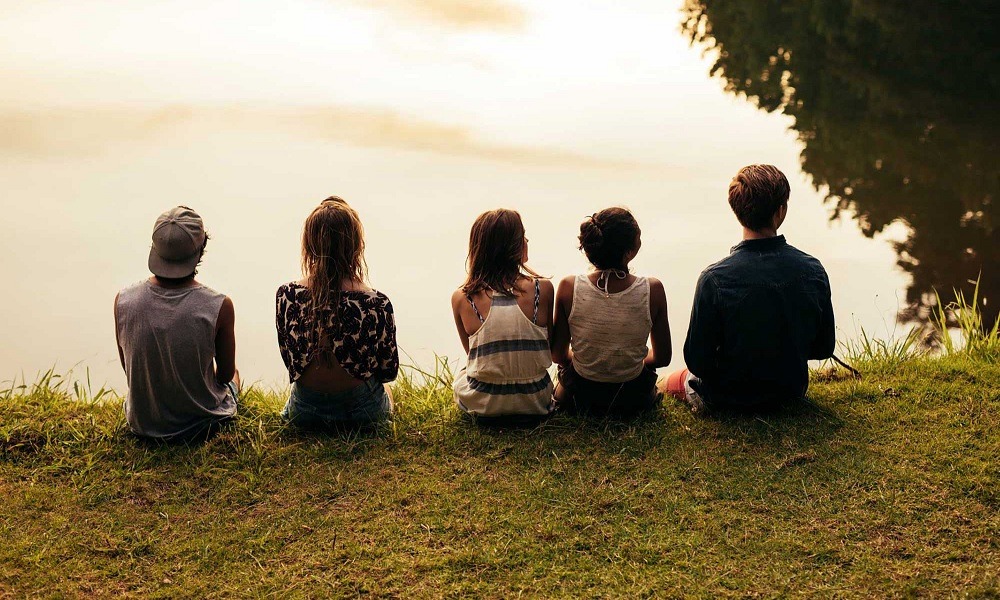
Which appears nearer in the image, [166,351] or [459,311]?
[166,351]

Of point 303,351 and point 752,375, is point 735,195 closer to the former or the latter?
point 752,375

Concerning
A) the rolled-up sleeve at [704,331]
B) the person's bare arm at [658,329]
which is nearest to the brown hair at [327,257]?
the person's bare arm at [658,329]

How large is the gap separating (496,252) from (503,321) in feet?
1.01

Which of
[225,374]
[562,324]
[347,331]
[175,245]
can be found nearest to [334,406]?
[347,331]

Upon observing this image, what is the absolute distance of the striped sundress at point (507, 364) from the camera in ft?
13.3

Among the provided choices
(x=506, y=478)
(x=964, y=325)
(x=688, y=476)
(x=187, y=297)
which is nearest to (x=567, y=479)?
(x=506, y=478)

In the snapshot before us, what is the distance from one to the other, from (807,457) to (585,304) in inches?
44.2

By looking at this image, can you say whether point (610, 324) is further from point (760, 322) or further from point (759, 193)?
point (759, 193)

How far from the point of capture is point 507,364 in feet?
13.3

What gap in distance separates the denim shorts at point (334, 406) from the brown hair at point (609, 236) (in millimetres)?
1120

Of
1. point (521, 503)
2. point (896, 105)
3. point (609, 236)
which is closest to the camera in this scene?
point (521, 503)

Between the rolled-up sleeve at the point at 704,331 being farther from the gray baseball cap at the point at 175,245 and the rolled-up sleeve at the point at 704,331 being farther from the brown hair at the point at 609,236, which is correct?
the gray baseball cap at the point at 175,245

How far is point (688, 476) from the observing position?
378cm

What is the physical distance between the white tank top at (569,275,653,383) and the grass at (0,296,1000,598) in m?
0.26
